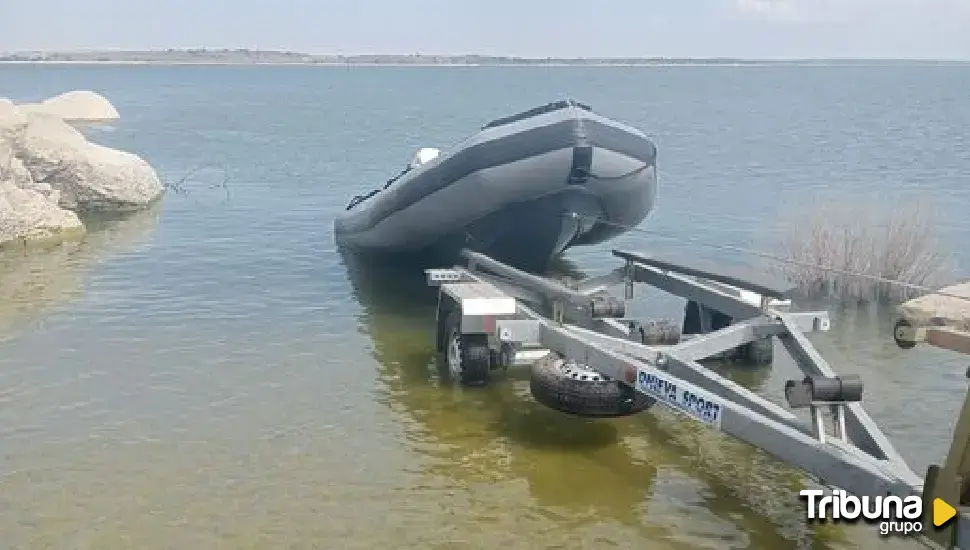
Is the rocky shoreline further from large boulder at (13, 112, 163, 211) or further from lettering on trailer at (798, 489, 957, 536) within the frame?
lettering on trailer at (798, 489, 957, 536)

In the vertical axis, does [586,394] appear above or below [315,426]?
above

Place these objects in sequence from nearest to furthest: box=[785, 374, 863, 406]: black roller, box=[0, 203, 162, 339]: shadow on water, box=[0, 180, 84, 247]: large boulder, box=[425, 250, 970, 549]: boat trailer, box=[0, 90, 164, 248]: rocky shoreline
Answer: box=[425, 250, 970, 549]: boat trailer
box=[785, 374, 863, 406]: black roller
box=[0, 203, 162, 339]: shadow on water
box=[0, 180, 84, 247]: large boulder
box=[0, 90, 164, 248]: rocky shoreline

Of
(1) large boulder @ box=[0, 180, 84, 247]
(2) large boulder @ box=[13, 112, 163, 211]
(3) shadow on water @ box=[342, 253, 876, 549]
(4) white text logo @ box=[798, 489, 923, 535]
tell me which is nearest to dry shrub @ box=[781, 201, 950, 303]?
(3) shadow on water @ box=[342, 253, 876, 549]

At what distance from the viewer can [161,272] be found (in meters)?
15.3

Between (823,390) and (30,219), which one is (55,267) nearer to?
(30,219)

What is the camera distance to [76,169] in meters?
21.4

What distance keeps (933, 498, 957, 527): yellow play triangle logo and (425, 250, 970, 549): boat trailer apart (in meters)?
0.03

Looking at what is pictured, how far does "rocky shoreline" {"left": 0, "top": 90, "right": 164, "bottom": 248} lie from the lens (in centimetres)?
1773

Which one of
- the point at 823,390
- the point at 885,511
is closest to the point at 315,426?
the point at 823,390

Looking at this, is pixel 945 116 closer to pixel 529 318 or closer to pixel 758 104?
pixel 758 104

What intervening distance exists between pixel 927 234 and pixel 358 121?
52840 mm

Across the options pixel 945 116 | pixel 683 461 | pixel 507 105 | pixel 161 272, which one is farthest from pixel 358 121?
pixel 683 461

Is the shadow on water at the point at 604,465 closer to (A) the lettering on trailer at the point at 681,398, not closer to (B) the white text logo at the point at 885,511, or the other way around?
(B) the white text logo at the point at 885,511

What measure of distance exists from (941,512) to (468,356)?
491 cm
